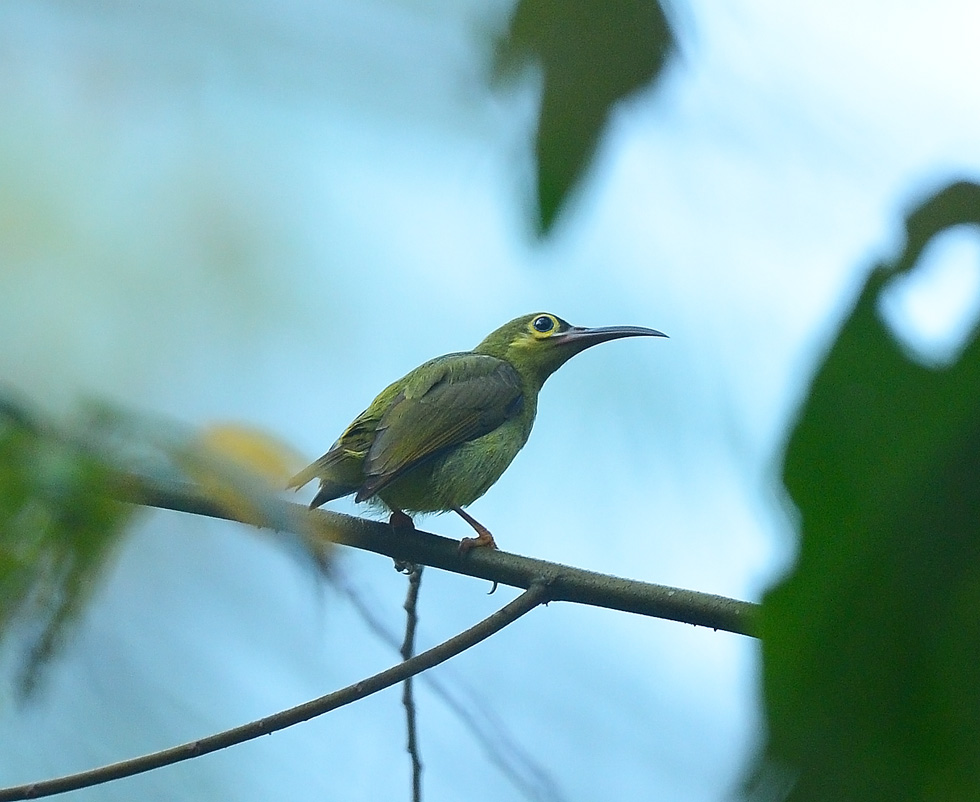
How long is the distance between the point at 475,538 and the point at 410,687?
1.27 ft

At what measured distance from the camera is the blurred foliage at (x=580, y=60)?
0.44m

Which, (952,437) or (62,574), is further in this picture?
(62,574)

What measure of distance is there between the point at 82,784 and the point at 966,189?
3.69 ft

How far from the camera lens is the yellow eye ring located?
2.54m

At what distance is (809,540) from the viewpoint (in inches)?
9.1

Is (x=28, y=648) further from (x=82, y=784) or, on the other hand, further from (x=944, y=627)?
(x=944, y=627)

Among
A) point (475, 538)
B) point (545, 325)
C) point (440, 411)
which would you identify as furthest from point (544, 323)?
point (475, 538)

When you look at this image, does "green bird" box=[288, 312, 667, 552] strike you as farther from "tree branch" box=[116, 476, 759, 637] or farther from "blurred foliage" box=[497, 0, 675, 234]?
"blurred foliage" box=[497, 0, 675, 234]

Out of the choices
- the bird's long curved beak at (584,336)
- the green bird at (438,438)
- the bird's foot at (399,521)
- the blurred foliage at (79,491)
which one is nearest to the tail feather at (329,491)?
the green bird at (438,438)

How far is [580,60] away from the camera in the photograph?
1.59ft

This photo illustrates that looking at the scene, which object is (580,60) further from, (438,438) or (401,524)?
(438,438)

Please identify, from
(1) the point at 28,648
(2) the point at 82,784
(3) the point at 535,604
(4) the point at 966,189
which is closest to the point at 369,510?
(3) the point at 535,604

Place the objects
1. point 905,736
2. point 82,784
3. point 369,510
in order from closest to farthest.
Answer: point 905,736, point 82,784, point 369,510

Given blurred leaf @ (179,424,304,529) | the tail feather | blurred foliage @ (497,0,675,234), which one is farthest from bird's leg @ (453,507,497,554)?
blurred foliage @ (497,0,675,234)
